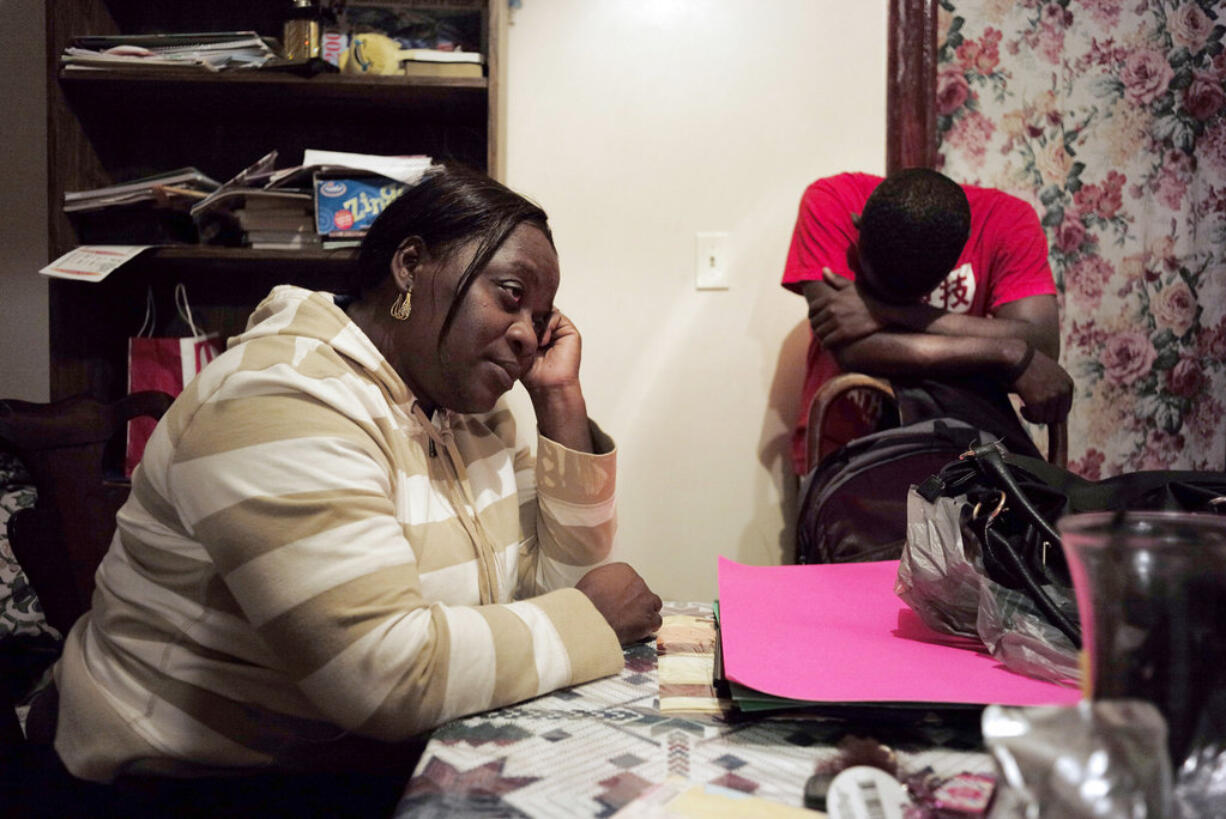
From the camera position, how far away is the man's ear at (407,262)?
1.01 meters

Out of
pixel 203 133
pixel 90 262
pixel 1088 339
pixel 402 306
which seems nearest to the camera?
pixel 402 306

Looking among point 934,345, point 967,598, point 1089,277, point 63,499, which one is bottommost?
point 63,499

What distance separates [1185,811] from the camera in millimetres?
392

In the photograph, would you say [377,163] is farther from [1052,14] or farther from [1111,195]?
[1111,195]

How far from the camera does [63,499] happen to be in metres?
1.39

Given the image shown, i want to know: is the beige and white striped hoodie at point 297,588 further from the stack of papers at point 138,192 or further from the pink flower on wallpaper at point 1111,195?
the pink flower on wallpaper at point 1111,195

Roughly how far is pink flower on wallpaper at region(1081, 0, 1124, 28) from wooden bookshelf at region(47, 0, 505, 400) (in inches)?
59.5

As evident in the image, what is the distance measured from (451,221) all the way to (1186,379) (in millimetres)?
2145

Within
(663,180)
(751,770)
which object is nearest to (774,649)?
(751,770)

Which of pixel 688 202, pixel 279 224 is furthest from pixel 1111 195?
pixel 279 224

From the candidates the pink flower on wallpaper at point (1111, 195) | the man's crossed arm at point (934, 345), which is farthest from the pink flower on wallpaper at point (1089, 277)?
the man's crossed arm at point (934, 345)

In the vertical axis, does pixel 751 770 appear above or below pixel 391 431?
below

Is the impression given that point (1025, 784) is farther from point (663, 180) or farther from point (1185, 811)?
point (663, 180)

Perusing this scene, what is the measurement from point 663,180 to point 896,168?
22.7 inches
